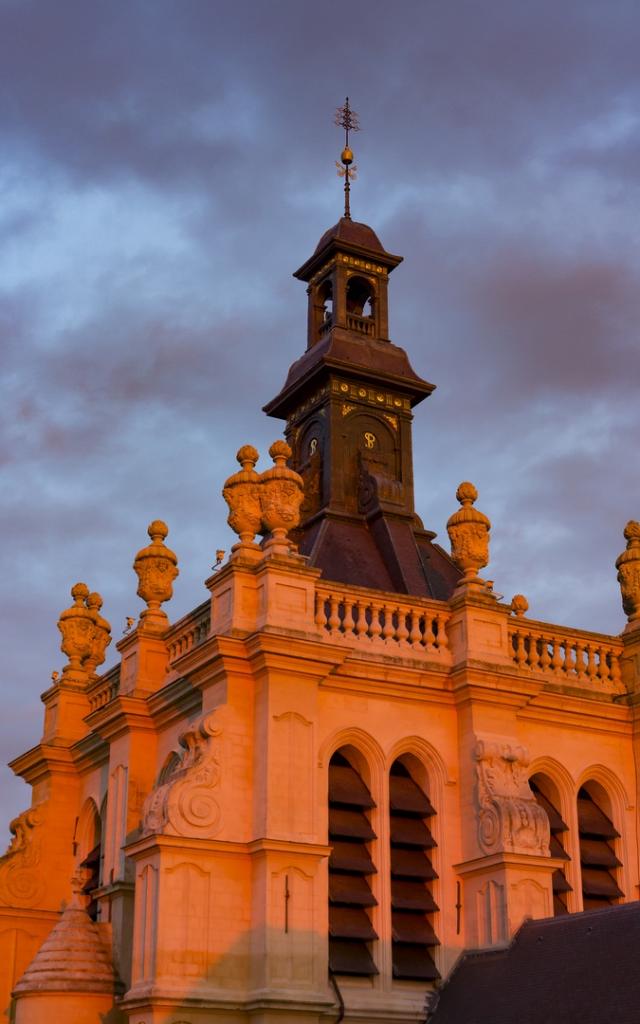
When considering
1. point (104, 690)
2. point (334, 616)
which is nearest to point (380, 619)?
point (334, 616)

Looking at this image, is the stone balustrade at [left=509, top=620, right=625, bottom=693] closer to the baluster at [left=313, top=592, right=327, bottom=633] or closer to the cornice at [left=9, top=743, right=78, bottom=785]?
the baluster at [left=313, top=592, right=327, bottom=633]

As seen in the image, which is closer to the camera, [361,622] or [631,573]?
[361,622]

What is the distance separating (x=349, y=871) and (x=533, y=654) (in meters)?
5.42

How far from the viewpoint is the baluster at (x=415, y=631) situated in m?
24.2

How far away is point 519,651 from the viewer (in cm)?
2516

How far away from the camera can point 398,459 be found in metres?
31.1

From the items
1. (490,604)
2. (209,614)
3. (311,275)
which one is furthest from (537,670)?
(311,275)

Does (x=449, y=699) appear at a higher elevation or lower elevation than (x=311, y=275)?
lower

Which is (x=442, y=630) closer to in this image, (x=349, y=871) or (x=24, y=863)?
(x=349, y=871)

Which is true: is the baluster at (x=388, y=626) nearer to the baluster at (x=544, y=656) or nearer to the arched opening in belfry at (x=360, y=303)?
the baluster at (x=544, y=656)

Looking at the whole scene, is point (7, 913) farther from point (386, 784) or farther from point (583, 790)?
point (583, 790)

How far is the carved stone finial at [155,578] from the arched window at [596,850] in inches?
329

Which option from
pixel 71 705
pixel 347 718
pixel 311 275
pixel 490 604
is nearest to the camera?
pixel 347 718

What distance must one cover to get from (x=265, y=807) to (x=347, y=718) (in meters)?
2.58
